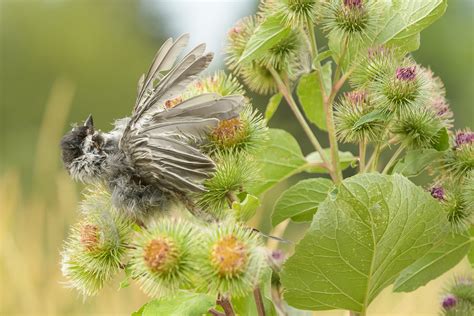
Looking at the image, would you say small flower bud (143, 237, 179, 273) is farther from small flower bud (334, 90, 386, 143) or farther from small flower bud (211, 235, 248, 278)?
small flower bud (334, 90, 386, 143)

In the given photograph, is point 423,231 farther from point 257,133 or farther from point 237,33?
point 237,33

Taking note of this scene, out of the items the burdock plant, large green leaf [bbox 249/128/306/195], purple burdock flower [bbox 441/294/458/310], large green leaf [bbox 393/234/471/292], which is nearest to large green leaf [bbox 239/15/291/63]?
the burdock plant

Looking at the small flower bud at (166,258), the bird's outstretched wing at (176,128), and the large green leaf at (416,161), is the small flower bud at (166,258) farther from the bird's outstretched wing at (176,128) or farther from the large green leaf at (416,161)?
the large green leaf at (416,161)

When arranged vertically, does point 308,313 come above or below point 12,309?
below

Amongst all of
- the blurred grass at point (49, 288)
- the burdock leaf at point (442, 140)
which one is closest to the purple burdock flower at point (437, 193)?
the burdock leaf at point (442, 140)

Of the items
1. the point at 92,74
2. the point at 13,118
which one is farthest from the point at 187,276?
the point at 92,74

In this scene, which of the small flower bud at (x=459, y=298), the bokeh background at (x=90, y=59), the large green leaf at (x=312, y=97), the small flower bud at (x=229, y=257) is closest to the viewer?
the small flower bud at (x=229, y=257)
